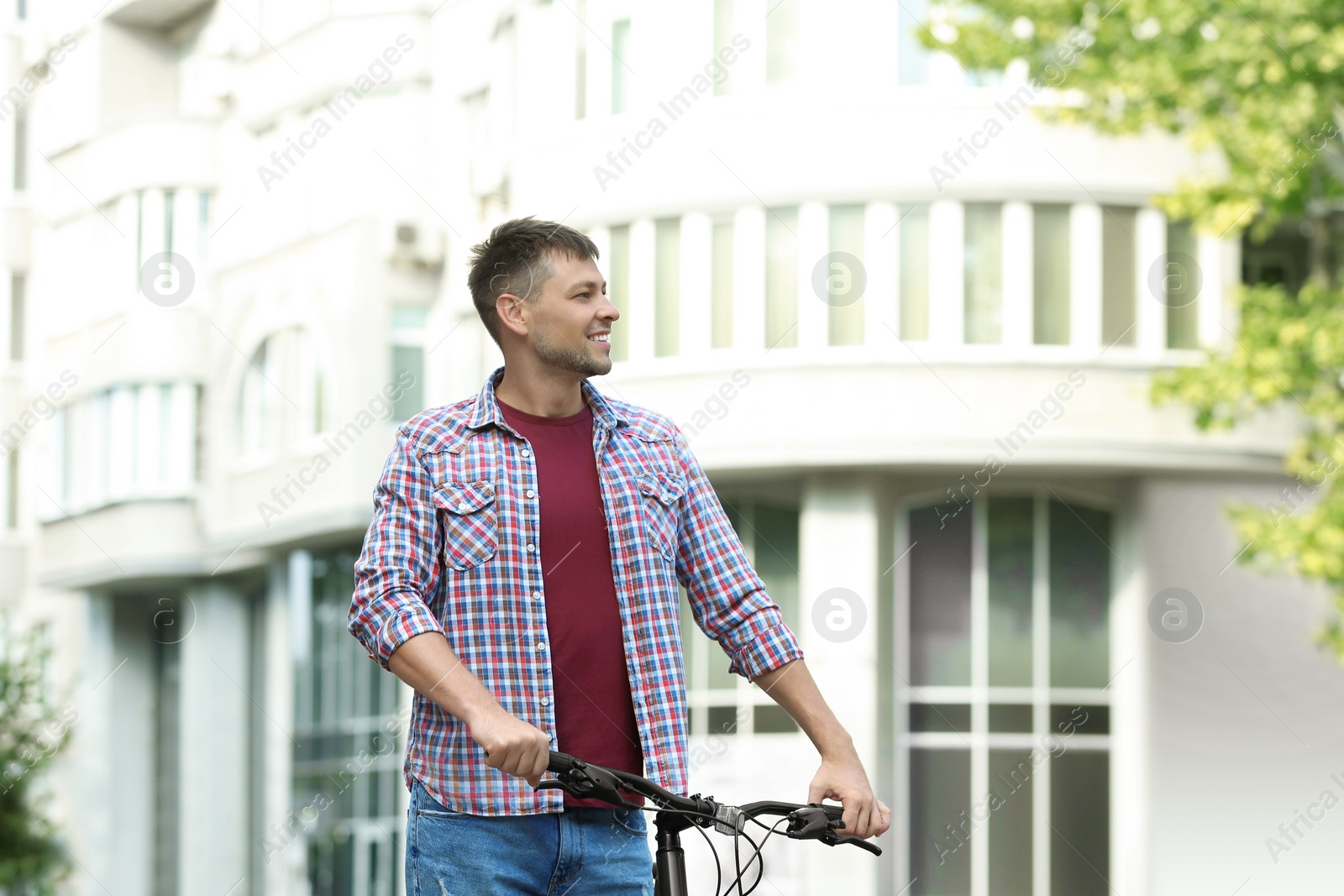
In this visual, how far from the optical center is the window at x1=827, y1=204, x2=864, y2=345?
22312 millimetres

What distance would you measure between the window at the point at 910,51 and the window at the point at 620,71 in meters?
2.99

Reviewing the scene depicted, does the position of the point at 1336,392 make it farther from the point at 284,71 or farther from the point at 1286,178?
the point at 284,71

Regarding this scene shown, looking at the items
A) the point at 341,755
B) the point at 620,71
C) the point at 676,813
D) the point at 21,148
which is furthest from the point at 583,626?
the point at 21,148

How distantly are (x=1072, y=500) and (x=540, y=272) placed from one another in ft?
63.1

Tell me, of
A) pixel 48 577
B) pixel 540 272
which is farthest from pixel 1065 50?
pixel 48 577

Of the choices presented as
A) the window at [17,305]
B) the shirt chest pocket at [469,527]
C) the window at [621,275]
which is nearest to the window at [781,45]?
the window at [621,275]

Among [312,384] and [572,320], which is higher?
[312,384]

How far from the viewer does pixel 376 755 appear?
27.5 metres

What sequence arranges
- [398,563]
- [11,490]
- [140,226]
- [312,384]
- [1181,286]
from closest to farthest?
[398,563] < [1181,286] < [312,384] < [140,226] < [11,490]

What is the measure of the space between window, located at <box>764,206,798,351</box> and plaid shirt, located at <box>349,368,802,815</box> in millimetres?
18578

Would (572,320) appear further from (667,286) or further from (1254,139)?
(667,286)

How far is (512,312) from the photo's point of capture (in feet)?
13.2

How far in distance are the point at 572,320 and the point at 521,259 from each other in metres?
0.18

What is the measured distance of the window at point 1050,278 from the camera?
2211 cm
